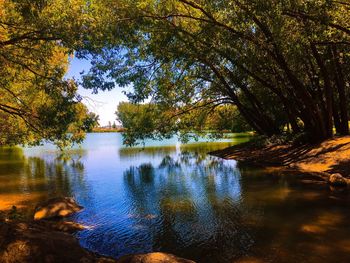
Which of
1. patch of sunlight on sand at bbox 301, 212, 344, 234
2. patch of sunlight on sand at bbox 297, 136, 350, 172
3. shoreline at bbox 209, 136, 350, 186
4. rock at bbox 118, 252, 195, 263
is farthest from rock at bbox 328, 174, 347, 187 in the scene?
rock at bbox 118, 252, 195, 263

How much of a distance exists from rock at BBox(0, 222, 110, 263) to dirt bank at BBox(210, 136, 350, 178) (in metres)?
15.8

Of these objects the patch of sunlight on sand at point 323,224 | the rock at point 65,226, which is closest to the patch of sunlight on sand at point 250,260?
the patch of sunlight on sand at point 323,224

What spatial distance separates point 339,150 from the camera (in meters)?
21.8

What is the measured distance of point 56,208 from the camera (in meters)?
14.6

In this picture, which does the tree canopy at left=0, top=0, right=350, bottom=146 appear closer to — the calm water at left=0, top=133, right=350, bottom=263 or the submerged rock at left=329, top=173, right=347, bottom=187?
the calm water at left=0, top=133, right=350, bottom=263

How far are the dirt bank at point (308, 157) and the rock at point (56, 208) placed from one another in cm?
1445

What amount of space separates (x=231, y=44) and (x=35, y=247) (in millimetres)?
14479

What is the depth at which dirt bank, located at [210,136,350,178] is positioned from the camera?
2061 centimetres

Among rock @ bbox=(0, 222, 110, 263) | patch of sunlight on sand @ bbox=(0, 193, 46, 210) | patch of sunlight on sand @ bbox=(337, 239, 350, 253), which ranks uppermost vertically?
rock @ bbox=(0, 222, 110, 263)

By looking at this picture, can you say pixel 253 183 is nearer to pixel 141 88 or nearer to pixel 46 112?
pixel 141 88

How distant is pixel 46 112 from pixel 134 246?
7.58 meters

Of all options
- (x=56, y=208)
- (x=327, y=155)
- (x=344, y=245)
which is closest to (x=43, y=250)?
(x=56, y=208)

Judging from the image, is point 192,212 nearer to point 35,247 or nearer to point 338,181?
point 35,247

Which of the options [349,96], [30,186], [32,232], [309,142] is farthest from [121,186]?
[349,96]
